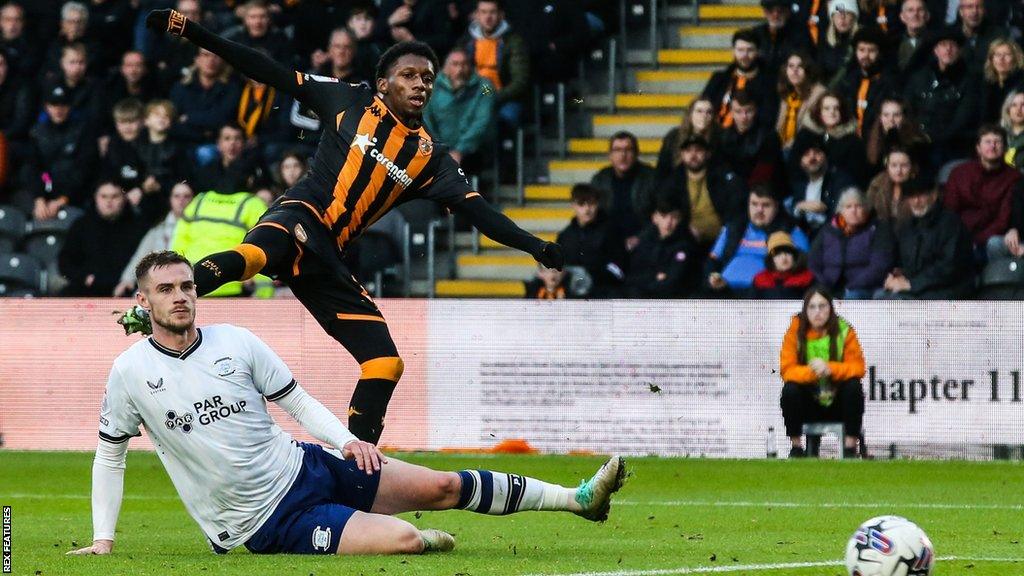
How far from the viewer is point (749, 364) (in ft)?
50.4

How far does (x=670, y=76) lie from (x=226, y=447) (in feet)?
42.7

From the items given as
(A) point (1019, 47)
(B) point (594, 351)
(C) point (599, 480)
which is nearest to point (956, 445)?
(B) point (594, 351)

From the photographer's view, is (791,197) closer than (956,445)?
No

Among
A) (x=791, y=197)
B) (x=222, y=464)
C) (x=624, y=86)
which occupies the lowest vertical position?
(x=222, y=464)

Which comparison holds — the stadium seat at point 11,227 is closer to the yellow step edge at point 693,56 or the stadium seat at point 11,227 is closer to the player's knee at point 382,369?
the yellow step edge at point 693,56

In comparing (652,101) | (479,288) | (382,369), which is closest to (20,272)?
(479,288)

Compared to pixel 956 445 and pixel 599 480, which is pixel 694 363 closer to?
pixel 956 445

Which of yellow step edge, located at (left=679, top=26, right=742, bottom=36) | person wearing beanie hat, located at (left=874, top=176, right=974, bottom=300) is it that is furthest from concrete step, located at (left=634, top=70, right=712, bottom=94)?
person wearing beanie hat, located at (left=874, top=176, right=974, bottom=300)

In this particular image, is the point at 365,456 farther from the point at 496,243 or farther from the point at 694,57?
the point at 694,57

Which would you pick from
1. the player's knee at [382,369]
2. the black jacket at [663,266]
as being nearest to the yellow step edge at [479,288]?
the black jacket at [663,266]

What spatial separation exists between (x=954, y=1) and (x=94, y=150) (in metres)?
9.37

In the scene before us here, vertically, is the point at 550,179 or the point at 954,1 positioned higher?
the point at 954,1

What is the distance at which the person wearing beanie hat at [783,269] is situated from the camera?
52.8 feet

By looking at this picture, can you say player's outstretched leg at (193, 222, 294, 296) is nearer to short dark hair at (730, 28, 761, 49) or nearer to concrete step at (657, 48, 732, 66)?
short dark hair at (730, 28, 761, 49)
